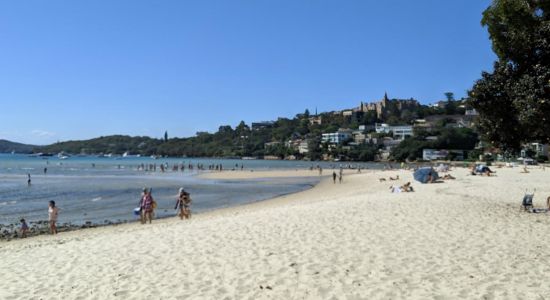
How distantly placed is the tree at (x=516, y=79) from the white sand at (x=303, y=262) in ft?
10.2

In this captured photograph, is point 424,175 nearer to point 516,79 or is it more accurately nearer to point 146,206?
point 516,79

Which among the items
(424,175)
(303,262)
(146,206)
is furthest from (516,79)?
(424,175)

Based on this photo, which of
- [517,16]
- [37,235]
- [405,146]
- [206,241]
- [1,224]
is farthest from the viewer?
[405,146]

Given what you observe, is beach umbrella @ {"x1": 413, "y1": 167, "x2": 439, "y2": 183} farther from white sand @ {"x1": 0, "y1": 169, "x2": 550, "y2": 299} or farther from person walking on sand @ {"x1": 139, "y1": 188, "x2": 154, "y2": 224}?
person walking on sand @ {"x1": 139, "y1": 188, "x2": 154, "y2": 224}

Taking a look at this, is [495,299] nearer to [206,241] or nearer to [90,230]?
[206,241]

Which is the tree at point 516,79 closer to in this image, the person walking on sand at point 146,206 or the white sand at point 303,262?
the white sand at point 303,262

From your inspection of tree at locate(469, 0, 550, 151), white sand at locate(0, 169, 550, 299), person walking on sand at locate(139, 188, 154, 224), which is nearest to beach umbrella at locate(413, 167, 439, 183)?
tree at locate(469, 0, 550, 151)

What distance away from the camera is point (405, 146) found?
156750 mm

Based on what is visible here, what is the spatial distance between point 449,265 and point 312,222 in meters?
5.40

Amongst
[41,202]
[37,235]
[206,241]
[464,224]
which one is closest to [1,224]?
[37,235]

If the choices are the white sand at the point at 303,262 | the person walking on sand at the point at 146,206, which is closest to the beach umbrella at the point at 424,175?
the white sand at the point at 303,262

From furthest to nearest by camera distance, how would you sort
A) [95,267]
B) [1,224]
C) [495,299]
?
[1,224] → [95,267] → [495,299]

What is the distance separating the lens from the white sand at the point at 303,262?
272 inches

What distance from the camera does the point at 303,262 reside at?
27.5 feet
